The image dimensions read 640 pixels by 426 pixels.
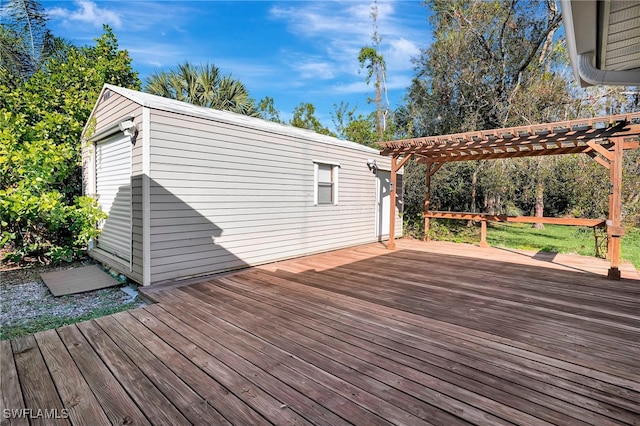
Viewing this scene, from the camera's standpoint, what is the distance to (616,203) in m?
4.89

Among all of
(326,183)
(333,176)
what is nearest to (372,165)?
(333,176)

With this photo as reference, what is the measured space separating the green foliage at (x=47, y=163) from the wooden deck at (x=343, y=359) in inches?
117

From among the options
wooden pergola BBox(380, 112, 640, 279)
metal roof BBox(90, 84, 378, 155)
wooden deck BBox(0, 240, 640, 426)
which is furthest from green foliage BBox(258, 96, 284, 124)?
wooden deck BBox(0, 240, 640, 426)

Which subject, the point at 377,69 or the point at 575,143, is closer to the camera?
the point at 575,143

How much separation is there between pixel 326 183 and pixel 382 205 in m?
2.38

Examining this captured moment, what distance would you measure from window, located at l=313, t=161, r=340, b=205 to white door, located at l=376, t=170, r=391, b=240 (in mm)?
1825

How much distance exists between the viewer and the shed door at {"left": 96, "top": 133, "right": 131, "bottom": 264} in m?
4.79

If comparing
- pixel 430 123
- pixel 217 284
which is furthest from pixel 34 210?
pixel 430 123

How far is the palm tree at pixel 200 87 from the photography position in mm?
9172

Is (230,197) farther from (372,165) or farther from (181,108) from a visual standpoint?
(372,165)

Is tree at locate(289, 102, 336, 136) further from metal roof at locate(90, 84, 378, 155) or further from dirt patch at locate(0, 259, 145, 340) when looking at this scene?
dirt patch at locate(0, 259, 145, 340)

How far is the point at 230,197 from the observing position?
5000mm

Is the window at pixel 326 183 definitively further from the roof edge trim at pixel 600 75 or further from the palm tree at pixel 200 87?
the roof edge trim at pixel 600 75

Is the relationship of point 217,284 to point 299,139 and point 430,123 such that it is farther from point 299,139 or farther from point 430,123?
point 430,123
